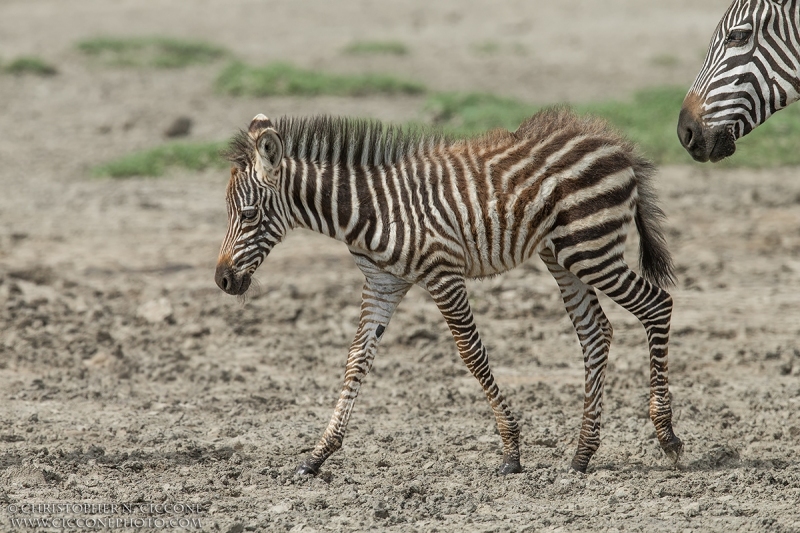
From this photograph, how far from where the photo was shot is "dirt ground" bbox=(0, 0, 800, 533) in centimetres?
545

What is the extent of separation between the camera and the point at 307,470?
5.86 meters

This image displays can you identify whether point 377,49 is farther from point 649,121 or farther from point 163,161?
point 163,161

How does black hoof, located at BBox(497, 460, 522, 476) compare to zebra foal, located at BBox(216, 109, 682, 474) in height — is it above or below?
below

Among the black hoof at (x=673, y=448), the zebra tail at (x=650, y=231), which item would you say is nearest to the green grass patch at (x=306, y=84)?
the zebra tail at (x=650, y=231)

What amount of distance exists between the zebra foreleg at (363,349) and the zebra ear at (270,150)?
2.78 feet

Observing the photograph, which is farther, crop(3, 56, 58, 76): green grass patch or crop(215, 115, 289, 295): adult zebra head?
crop(3, 56, 58, 76): green grass patch

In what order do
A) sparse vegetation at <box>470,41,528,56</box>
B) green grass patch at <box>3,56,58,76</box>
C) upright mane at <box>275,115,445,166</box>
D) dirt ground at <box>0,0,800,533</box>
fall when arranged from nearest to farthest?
dirt ground at <box>0,0,800,533</box> < upright mane at <box>275,115,445,166</box> < green grass patch at <box>3,56,58,76</box> < sparse vegetation at <box>470,41,528,56</box>

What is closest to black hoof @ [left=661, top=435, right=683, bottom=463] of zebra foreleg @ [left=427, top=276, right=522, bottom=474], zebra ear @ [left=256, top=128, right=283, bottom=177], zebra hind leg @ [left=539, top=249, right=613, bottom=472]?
zebra hind leg @ [left=539, top=249, right=613, bottom=472]

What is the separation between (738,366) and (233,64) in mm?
12610

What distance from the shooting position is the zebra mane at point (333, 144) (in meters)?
5.89

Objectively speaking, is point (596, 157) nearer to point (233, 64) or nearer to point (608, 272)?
point (608, 272)

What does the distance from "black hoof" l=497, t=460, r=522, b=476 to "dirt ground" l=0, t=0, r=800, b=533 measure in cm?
7

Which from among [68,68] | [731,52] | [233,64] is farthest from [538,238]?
[68,68]

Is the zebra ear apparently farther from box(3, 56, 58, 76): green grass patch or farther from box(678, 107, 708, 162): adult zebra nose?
box(3, 56, 58, 76): green grass patch
